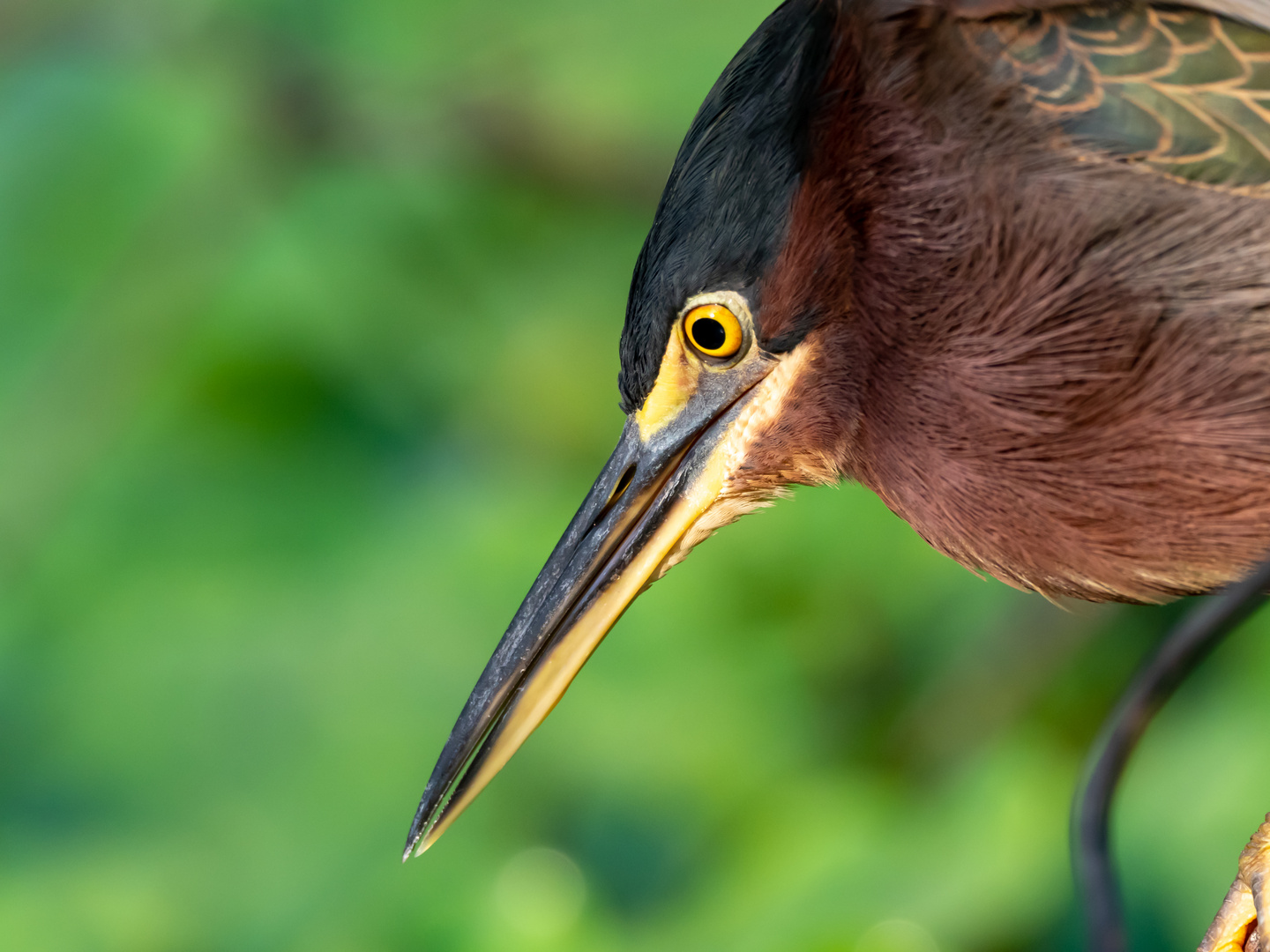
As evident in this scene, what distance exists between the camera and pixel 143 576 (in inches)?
93.7

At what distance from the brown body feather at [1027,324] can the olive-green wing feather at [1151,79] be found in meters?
0.01

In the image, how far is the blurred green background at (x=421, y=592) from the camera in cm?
181

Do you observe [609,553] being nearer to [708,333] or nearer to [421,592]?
[708,333]

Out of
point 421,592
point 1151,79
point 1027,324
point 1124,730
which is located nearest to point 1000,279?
point 1027,324

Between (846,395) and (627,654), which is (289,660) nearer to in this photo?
(627,654)

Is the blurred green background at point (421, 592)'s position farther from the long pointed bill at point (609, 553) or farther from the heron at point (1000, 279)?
the heron at point (1000, 279)

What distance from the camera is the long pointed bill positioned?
3.35 ft

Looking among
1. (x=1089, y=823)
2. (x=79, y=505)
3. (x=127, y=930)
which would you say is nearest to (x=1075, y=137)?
(x=1089, y=823)

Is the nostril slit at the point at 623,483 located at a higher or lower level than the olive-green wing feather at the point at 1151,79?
lower

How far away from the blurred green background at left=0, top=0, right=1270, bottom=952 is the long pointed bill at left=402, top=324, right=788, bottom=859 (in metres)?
0.68

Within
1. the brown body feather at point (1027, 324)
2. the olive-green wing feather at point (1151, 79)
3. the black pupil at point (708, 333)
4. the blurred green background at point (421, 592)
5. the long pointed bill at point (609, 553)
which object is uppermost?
the olive-green wing feather at point (1151, 79)

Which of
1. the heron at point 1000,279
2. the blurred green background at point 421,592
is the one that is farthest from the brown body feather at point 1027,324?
the blurred green background at point 421,592

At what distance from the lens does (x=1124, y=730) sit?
0.69 m

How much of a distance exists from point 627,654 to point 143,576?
3.06 ft
